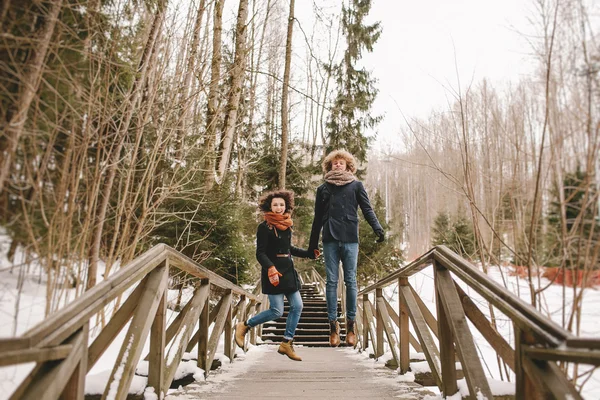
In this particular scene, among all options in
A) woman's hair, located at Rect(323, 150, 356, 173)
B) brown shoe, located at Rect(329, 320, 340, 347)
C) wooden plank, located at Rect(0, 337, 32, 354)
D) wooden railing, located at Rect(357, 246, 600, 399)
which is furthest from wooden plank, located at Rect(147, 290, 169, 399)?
woman's hair, located at Rect(323, 150, 356, 173)

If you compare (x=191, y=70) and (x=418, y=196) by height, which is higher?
(x=418, y=196)

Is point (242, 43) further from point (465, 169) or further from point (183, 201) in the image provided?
point (465, 169)

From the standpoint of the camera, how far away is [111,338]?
1.88 meters

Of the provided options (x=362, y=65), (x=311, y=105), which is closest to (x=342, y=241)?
(x=362, y=65)

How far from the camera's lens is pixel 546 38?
2.17 m

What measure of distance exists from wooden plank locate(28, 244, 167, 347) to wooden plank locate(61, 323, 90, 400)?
0.07m

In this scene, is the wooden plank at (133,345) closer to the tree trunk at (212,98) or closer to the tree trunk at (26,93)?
the tree trunk at (26,93)

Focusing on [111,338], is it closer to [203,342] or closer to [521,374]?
[203,342]

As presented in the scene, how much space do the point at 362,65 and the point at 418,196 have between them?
17877 millimetres

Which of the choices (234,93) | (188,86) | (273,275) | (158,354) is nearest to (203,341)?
(273,275)

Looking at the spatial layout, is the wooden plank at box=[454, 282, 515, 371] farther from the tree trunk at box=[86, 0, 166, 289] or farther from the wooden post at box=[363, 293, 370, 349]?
the wooden post at box=[363, 293, 370, 349]

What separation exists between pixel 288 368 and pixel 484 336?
90.1 inches

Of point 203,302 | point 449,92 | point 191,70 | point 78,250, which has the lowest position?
point 203,302

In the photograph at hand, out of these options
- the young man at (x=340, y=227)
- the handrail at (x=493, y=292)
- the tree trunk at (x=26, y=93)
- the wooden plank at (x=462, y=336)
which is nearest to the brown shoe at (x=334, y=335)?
the young man at (x=340, y=227)
